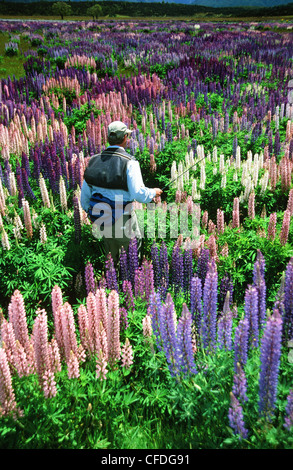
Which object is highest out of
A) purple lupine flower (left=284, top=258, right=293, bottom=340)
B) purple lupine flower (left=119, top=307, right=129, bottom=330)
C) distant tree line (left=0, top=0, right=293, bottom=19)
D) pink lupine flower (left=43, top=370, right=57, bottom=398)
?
distant tree line (left=0, top=0, right=293, bottom=19)

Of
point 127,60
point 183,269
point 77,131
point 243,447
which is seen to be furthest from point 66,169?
point 127,60

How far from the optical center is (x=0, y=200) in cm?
531

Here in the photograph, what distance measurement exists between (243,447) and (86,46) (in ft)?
72.9

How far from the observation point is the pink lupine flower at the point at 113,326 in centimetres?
283

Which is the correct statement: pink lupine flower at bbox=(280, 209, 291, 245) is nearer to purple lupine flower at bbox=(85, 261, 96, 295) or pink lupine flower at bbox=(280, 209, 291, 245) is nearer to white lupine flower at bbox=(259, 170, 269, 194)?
white lupine flower at bbox=(259, 170, 269, 194)

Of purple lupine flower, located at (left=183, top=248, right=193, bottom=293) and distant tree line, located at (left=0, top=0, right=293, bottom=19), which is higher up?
distant tree line, located at (left=0, top=0, right=293, bottom=19)

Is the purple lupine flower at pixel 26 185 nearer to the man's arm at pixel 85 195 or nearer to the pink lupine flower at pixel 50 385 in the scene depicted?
the man's arm at pixel 85 195

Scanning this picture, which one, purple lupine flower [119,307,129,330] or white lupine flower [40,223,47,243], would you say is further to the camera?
white lupine flower [40,223,47,243]

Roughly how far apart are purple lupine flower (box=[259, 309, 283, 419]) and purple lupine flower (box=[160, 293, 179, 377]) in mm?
688

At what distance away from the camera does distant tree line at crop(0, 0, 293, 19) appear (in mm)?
55631

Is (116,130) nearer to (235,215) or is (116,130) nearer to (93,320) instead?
(235,215)

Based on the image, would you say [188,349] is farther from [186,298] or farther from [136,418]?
[186,298]

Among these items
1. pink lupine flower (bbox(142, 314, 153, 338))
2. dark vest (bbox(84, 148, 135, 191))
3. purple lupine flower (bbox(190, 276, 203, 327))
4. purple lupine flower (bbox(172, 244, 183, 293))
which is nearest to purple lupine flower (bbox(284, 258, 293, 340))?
purple lupine flower (bbox(190, 276, 203, 327))

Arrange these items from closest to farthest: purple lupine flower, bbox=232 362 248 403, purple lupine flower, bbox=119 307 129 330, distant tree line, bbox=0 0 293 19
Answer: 1. purple lupine flower, bbox=232 362 248 403
2. purple lupine flower, bbox=119 307 129 330
3. distant tree line, bbox=0 0 293 19
